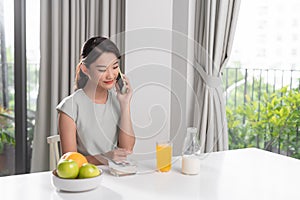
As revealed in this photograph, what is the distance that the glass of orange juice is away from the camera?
1701mm

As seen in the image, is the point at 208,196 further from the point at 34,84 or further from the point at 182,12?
the point at 34,84

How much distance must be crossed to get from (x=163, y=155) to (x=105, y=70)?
42 centimetres

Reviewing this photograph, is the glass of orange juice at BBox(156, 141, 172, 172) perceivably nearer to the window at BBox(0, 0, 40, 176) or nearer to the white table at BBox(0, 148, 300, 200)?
the white table at BBox(0, 148, 300, 200)

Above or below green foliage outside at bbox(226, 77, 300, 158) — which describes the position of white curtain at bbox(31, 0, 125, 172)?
above

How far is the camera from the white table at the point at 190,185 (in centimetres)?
143

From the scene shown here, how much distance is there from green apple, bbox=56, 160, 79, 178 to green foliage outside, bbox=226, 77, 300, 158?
3.12m

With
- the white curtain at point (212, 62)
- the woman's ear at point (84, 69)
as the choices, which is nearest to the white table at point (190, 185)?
the woman's ear at point (84, 69)

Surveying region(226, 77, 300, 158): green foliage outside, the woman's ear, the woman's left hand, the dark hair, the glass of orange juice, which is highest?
the dark hair

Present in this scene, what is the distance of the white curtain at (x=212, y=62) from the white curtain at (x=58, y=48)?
2.37 ft

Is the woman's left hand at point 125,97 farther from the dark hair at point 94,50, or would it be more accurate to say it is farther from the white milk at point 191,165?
the white milk at point 191,165

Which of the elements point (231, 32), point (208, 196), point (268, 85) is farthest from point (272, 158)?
point (268, 85)

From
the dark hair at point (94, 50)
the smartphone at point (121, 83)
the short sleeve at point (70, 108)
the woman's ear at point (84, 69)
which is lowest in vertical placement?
the short sleeve at point (70, 108)

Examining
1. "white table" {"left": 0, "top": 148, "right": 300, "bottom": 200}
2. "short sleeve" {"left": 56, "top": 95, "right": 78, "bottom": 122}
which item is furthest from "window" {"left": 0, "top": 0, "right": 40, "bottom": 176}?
"white table" {"left": 0, "top": 148, "right": 300, "bottom": 200}

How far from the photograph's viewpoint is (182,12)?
328 cm
